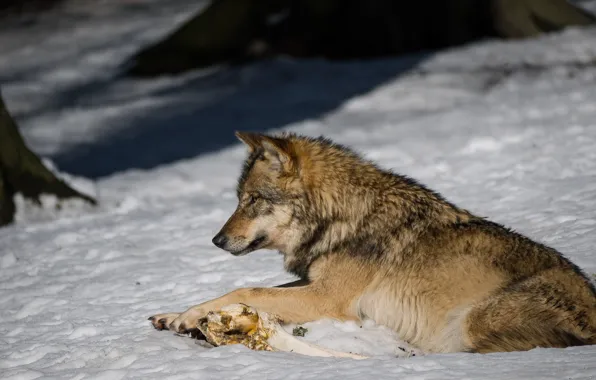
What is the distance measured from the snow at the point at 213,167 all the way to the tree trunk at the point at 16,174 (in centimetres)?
14

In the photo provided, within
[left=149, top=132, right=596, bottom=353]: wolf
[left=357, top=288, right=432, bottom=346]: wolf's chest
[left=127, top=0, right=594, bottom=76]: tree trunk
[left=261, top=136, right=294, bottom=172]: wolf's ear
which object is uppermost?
[left=127, top=0, right=594, bottom=76]: tree trunk

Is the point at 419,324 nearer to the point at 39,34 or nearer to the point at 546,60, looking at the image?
the point at 546,60

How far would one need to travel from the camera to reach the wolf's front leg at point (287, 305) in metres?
5.47

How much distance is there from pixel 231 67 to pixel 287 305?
9.94 metres

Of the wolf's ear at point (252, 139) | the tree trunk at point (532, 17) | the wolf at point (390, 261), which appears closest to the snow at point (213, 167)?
the wolf at point (390, 261)

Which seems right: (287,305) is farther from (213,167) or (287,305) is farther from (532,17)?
(532,17)

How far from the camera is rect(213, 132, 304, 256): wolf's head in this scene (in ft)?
18.8

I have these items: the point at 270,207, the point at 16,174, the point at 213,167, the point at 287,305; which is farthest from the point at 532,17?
the point at 287,305

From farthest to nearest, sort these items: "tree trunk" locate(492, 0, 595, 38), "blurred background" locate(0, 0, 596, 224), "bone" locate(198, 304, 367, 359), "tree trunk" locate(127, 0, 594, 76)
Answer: "tree trunk" locate(127, 0, 594, 76)
"tree trunk" locate(492, 0, 595, 38)
"blurred background" locate(0, 0, 596, 224)
"bone" locate(198, 304, 367, 359)

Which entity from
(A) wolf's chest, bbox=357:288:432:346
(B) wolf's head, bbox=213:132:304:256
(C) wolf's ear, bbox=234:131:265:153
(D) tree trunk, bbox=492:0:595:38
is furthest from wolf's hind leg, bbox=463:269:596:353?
(D) tree trunk, bbox=492:0:595:38

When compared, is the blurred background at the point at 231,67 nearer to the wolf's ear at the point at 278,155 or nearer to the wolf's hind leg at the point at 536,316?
the wolf's ear at the point at 278,155

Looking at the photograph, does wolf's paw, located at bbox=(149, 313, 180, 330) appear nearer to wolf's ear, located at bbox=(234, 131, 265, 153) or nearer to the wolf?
the wolf

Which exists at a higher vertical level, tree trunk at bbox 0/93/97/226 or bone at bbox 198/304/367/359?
tree trunk at bbox 0/93/97/226

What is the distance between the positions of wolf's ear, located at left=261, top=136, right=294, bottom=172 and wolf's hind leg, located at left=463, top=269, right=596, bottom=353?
1499mm
